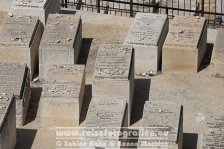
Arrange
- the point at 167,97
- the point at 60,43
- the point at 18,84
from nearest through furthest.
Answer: the point at 18,84 → the point at 167,97 → the point at 60,43

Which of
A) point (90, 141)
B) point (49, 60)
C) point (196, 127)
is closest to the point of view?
point (90, 141)

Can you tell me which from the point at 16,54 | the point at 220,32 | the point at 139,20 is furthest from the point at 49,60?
the point at 220,32

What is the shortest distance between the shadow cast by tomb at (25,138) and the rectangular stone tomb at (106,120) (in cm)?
129

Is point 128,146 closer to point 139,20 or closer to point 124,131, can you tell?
point 124,131

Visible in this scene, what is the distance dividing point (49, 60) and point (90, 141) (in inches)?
138

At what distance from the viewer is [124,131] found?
63.5 feet

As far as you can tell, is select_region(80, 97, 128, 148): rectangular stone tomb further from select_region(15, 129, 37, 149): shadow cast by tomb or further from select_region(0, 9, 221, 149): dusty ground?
select_region(15, 129, 37, 149): shadow cast by tomb

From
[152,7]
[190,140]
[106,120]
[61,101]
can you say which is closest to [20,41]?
[61,101]

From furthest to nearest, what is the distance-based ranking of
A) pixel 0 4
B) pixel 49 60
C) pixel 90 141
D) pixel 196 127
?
pixel 0 4
pixel 49 60
pixel 196 127
pixel 90 141

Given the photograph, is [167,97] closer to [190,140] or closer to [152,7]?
[190,140]

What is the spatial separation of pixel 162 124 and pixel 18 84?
3115mm

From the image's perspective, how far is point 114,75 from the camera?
20406 mm

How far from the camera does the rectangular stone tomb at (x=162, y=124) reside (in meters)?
18.7

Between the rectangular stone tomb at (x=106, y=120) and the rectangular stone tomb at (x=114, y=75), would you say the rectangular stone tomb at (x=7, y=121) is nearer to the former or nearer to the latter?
the rectangular stone tomb at (x=106, y=120)
